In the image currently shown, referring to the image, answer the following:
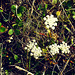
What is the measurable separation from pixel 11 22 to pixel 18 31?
0.24 m

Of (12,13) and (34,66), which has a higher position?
(12,13)

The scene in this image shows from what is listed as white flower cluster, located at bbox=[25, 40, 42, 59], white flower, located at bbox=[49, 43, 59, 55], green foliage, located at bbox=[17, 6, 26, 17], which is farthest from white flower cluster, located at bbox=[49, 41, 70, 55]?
green foliage, located at bbox=[17, 6, 26, 17]

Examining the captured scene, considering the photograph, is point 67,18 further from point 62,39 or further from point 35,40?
point 35,40

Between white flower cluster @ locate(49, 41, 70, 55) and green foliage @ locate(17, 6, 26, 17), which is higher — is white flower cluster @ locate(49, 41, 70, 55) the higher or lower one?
the lower one

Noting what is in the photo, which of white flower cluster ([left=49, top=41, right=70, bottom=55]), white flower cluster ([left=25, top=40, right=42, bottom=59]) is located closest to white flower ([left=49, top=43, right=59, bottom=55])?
white flower cluster ([left=49, top=41, right=70, bottom=55])

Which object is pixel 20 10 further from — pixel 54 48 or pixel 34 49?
pixel 54 48

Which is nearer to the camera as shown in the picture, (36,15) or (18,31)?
(18,31)

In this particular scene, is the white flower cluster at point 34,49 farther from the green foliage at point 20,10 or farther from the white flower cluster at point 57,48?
the green foliage at point 20,10

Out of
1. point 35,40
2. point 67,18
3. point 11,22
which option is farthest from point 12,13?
point 67,18

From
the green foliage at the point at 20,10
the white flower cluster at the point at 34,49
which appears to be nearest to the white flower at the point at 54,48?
the white flower cluster at the point at 34,49

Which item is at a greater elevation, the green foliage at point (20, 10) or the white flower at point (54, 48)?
the green foliage at point (20, 10)

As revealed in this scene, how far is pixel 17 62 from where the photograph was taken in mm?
2055

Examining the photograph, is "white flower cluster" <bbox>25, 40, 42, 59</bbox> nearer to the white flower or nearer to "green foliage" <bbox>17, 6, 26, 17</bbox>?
the white flower

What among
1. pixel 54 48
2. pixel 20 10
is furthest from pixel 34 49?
pixel 20 10
